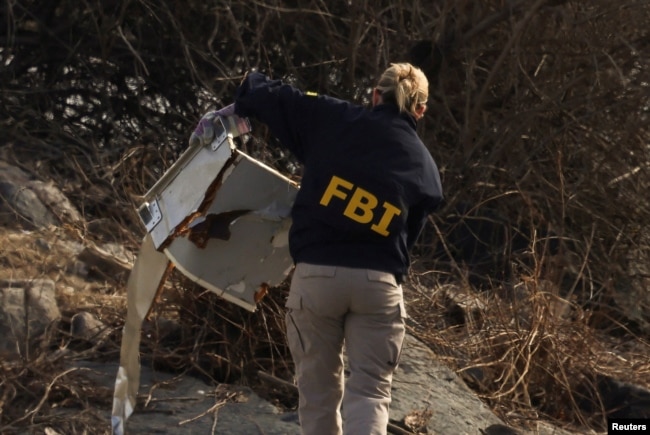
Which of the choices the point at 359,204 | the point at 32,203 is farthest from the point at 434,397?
the point at 32,203

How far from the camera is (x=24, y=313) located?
17.3ft

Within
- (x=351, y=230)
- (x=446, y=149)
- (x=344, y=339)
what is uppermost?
(x=351, y=230)

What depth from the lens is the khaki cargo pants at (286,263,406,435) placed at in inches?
148

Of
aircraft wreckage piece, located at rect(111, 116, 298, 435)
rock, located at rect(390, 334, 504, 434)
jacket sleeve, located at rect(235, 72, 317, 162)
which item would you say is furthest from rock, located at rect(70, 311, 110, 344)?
jacket sleeve, located at rect(235, 72, 317, 162)

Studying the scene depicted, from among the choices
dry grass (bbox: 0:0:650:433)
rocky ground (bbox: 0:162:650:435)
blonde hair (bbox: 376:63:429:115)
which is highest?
blonde hair (bbox: 376:63:429:115)

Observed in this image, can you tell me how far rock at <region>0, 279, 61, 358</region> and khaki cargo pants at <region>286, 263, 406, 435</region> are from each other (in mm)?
1531

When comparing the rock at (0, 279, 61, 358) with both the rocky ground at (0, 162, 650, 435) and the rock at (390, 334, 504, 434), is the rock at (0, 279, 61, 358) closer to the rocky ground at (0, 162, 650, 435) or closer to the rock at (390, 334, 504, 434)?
the rocky ground at (0, 162, 650, 435)

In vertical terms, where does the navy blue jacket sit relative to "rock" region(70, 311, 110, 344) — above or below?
above

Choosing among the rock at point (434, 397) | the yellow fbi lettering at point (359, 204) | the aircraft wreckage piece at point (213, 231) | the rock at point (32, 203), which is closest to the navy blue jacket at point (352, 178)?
the yellow fbi lettering at point (359, 204)

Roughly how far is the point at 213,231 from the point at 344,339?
651mm

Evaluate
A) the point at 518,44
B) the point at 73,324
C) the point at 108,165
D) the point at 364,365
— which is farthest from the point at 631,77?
the point at 364,365

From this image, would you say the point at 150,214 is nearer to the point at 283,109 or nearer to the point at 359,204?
the point at 283,109

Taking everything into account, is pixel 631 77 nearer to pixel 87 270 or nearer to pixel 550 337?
pixel 550 337

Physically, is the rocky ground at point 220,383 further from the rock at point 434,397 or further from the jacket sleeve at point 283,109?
the jacket sleeve at point 283,109
